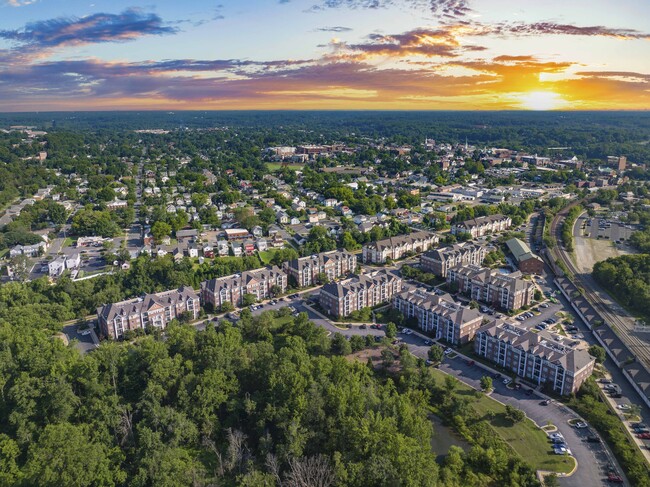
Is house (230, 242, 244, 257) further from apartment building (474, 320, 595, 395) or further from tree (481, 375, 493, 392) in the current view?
tree (481, 375, 493, 392)

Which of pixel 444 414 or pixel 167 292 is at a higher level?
pixel 167 292

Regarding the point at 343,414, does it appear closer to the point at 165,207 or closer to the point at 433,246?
the point at 433,246

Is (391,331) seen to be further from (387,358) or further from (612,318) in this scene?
(612,318)

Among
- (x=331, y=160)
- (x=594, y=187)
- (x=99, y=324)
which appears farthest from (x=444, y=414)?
(x=331, y=160)

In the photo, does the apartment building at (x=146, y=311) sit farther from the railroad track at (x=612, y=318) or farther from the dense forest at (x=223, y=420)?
the railroad track at (x=612, y=318)

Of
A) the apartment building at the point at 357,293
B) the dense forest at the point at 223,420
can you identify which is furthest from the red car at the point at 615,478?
the apartment building at the point at 357,293

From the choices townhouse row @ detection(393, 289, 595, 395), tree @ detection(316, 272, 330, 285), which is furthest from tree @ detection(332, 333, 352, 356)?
tree @ detection(316, 272, 330, 285)

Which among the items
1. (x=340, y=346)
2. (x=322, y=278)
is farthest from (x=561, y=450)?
(x=322, y=278)
